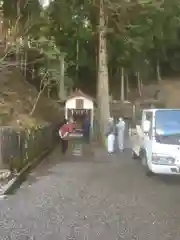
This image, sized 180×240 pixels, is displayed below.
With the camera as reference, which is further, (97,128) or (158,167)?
(97,128)

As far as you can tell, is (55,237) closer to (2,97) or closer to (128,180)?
(128,180)

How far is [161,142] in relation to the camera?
12.4m

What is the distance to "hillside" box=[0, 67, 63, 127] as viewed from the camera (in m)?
21.9

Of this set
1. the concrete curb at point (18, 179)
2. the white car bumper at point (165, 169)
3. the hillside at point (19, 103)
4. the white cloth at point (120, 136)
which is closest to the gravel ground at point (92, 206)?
the concrete curb at point (18, 179)

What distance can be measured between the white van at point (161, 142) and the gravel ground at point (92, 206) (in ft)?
1.47

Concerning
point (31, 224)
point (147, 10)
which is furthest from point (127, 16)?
point (31, 224)

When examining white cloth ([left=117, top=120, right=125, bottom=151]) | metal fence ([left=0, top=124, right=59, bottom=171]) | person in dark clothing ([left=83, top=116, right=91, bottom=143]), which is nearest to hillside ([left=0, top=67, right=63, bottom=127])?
person in dark clothing ([left=83, top=116, right=91, bottom=143])

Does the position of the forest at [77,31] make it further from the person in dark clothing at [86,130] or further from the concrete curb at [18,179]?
the concrete curb at [18,179]

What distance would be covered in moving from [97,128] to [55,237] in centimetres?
2190

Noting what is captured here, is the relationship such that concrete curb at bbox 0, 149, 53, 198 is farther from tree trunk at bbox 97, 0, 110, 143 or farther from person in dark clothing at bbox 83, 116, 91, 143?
person in dark clothing at bbox 83, 116, 91, 143

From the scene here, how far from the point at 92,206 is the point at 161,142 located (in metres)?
3.92

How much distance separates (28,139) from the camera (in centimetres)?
1570

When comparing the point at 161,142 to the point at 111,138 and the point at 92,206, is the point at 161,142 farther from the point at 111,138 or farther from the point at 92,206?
the point at 111,138

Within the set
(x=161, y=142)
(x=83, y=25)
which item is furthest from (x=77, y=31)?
(x=161, y=142)
